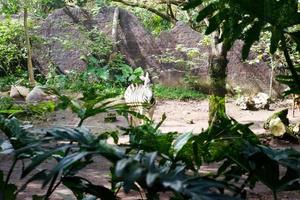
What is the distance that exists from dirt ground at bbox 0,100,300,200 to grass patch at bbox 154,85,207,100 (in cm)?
27

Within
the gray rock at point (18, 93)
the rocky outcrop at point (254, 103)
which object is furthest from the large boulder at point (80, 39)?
the rocky outcrop at point (254, 103)

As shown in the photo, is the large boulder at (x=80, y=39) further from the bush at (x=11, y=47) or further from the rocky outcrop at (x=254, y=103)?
the rocky outcrop at (x=254, y=103)

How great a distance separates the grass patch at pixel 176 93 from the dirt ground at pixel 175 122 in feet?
0.87

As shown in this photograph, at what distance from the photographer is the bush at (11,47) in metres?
10.4

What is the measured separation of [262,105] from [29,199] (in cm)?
630

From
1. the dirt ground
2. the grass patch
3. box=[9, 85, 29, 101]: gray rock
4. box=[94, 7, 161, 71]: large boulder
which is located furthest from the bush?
→ the grass patch

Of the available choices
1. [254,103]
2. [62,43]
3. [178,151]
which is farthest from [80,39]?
[178,151]

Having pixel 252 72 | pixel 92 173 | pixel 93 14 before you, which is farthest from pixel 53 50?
pixel 92 173

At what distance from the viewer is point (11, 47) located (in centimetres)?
1066

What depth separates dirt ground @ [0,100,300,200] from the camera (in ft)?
13.7

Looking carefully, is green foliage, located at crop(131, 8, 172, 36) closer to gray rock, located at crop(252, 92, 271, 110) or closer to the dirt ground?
the dirt ground

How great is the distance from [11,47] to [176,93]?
3.97 metres

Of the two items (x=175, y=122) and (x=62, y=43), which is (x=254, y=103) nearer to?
(x=175, y=122)

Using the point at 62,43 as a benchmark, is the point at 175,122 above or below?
below
